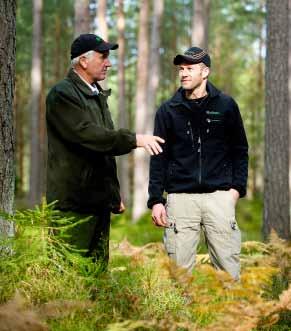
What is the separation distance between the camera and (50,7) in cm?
2752

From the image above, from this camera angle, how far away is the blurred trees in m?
20.5

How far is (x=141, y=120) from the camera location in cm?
2097

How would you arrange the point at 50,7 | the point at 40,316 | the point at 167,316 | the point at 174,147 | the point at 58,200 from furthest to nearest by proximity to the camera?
the point at 50,7, the point at 174,147, the point at 58,200, the point at 167,316, the point at 40,316

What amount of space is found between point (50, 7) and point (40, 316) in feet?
84.2

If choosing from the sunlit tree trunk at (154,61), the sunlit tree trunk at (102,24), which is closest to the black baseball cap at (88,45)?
the sunlit tree trunk at (102,24)

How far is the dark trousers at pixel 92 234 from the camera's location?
477 centimetres

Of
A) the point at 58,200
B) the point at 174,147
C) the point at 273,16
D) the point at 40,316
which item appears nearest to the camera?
the point at 40,316

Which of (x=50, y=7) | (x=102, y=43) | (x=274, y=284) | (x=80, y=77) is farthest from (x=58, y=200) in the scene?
(x=50, y=7)

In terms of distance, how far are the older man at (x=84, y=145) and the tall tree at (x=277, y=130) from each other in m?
4.23

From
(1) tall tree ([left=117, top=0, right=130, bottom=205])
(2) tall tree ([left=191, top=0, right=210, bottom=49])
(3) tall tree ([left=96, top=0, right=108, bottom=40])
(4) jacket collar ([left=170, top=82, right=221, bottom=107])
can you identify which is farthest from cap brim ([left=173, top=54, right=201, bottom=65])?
(1) tall tree ([left=117, top=0, right=130, bottom=205])

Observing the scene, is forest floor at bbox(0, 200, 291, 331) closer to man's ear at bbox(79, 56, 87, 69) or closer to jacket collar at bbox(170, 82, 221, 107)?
man's ear at bbox(79, 56, 87, 69)

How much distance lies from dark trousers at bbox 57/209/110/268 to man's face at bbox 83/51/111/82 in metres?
1.15

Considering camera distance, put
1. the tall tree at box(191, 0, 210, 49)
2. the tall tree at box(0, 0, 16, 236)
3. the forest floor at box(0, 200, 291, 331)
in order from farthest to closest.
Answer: the tall tree at box(191, 0, 210, 49), the tall tree at box(0, 0, 16, 236), the forest floor at box(0, 200, 291, 331)

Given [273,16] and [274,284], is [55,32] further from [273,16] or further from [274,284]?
[274,284]
